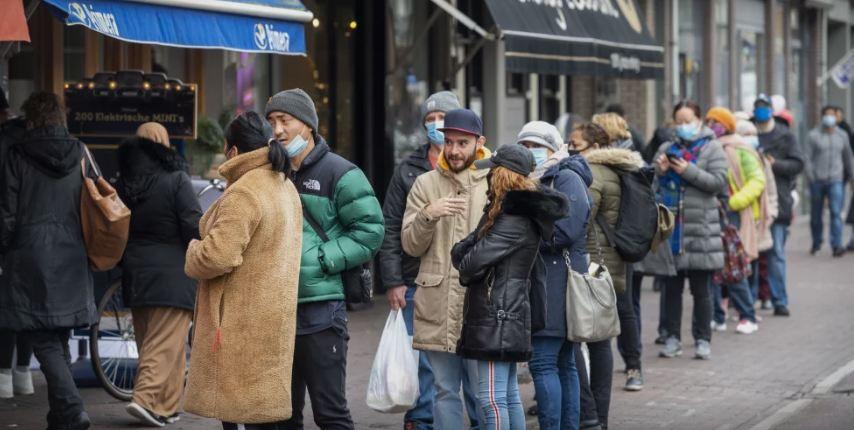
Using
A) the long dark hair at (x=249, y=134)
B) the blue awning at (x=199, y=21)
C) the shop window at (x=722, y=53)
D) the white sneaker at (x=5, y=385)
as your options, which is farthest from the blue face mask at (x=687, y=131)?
the shop window at (x=722, y=53)

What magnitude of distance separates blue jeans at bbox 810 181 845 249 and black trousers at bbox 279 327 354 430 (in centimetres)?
1575

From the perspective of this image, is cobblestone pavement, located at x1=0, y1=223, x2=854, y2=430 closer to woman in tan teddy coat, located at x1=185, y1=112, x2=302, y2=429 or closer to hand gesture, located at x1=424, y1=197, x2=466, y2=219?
hand gesture, located at x1=424, y1=197, x2=466, y2=219

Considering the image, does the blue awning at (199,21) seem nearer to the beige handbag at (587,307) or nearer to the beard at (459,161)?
the beard at (459,161)

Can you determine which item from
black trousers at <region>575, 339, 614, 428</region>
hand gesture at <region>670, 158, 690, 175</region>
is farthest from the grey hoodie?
black trousers at <region>575, 339, 614, 428</region>

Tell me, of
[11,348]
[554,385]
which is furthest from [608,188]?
[11,348]

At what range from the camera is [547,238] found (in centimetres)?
710

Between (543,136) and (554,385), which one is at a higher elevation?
(543,136)

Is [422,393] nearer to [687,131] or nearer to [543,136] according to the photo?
[543,136]

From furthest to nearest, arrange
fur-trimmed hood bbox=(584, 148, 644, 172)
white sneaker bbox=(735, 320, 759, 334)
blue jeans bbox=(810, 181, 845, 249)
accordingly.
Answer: blue jeans bbox=(810, 181, 845, 249) → white sneaker bbox=(735, 320, 759, 334) → fur-trimmed hood bbox=(584, 148, 644, 172)

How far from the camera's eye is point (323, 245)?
662cm

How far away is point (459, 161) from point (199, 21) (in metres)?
2.46

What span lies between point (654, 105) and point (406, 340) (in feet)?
50.4

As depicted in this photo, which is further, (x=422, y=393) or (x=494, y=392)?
(x=422, y=393)

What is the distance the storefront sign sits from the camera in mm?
10758
